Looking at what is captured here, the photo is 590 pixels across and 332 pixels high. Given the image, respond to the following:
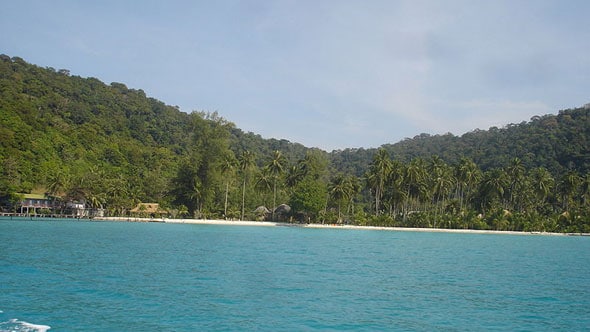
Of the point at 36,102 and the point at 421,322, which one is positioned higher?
the point at 36,102

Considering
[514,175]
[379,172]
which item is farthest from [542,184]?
[379,172]

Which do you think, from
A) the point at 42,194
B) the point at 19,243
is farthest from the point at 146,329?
the point at 42,194

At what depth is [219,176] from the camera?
88062 millimetres

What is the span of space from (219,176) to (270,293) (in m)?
69.2

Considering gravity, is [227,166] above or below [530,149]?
below

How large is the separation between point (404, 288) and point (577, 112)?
511 ft

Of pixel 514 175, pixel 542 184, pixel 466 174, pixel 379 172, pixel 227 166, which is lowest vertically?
pixel 227 166

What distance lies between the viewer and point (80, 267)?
81.2 feet

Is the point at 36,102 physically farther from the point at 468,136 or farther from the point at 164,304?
the point at 468,136

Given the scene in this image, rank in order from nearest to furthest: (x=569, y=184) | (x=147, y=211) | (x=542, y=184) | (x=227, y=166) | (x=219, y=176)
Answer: (x=227, y=166)
(x=219, y=176)
(x=147, y=211)
(x=542, y=184)
(x=569, y=184)

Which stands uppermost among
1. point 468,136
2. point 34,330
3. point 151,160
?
point 468,136

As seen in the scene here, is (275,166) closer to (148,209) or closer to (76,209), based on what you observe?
(148,209)

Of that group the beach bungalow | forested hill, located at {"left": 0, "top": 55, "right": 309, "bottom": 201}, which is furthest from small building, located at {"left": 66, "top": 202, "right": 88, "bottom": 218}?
the beach bungalow

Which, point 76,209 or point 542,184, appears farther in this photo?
point 542,184
